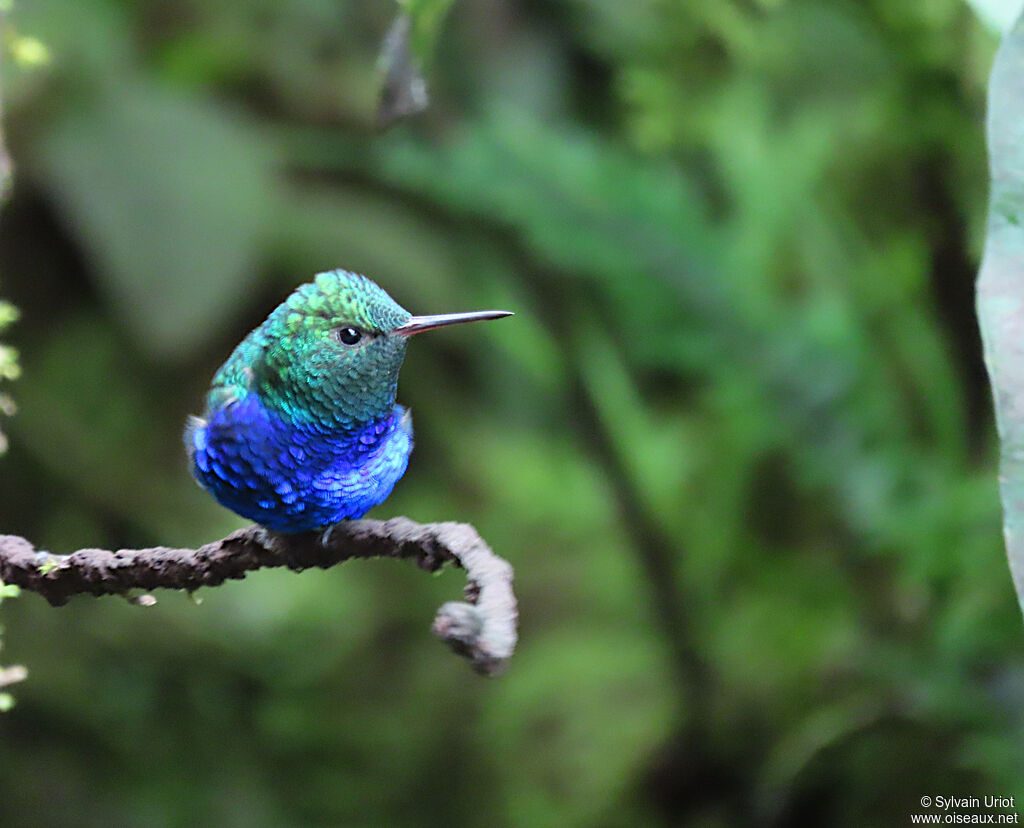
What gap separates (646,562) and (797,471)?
1.44 feet

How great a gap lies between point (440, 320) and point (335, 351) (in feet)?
0.40

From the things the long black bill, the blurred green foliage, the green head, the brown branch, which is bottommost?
the brown branch

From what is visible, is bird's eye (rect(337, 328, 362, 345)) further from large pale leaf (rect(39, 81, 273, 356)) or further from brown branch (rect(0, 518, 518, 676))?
large pale leaf (rect(39, 81, 273, 356))

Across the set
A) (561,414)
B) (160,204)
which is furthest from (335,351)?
(561,414)

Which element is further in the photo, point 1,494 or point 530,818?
point 1,494

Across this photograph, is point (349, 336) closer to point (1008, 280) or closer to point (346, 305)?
point (346, 305)

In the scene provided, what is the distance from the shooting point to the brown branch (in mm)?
515

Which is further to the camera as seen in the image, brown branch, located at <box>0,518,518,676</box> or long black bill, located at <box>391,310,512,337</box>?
long black bill, located at <box>391,310,512,337</box>

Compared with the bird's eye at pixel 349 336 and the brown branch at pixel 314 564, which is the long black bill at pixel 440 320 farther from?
the brown branch at pixel 314 564

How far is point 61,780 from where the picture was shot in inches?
106

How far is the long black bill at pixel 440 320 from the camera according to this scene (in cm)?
65

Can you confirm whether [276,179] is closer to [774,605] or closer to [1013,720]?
[774,605]

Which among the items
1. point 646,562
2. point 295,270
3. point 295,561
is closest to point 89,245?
point 295,270

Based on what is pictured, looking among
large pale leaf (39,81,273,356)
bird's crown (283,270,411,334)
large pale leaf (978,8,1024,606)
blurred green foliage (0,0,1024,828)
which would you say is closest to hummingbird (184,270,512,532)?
bird's crown (283,270,411,334)
